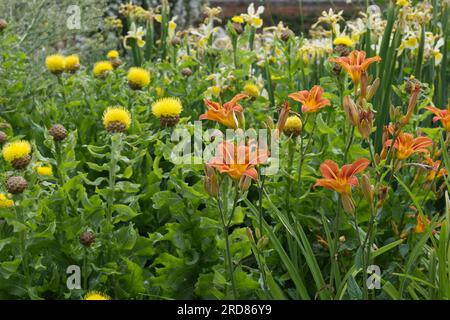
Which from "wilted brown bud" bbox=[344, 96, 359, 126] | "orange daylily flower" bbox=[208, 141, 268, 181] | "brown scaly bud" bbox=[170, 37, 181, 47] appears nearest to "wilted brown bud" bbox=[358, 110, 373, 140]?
"wilted brown bud" bbox=[344, 96, 359, 126]

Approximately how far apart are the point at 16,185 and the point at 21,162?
105mm

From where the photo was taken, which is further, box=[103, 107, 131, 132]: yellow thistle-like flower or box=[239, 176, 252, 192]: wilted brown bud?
box=[103, 107, 131, 132]: yellow thistle-like flower

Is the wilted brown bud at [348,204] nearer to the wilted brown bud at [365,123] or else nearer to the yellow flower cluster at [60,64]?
the wilted brown bud at [365,123]

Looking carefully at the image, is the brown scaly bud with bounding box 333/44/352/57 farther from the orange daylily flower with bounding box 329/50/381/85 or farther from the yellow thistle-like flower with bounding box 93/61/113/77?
the yellow thistle-like flower with bounding box 93/61/113/77

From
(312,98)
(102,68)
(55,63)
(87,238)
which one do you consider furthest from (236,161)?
(102,68)

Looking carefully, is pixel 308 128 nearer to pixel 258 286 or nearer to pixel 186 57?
pixel 258 286

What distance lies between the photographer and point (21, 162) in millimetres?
1688

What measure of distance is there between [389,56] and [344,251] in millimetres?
927

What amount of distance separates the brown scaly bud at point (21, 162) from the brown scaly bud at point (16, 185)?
78mm

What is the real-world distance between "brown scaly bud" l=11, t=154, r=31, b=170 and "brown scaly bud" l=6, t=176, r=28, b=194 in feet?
0.26

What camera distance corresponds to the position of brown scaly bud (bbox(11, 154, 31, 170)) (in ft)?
5.53

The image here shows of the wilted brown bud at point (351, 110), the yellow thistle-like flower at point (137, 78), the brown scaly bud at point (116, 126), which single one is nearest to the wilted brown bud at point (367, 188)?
the wilted brown bud at point (351, 110)

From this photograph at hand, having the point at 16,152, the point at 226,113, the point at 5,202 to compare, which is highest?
the point at 226,113

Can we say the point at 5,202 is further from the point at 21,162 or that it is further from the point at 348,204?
the point at 348,204
